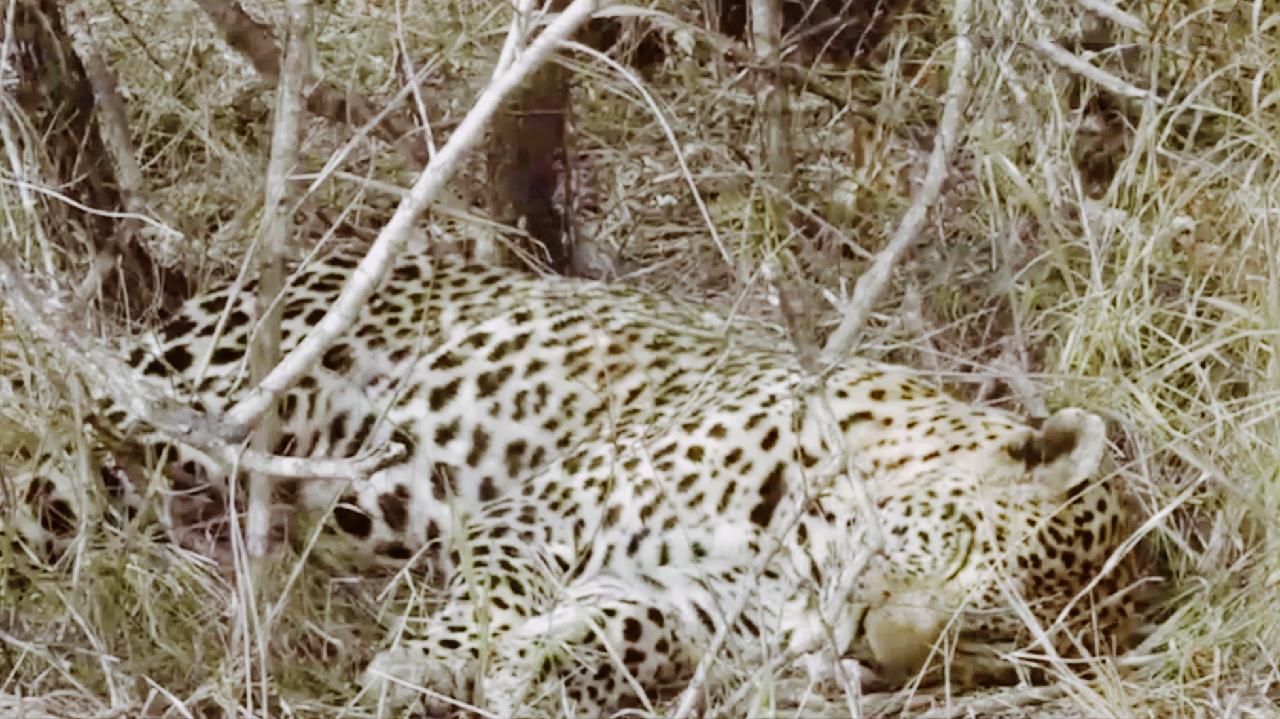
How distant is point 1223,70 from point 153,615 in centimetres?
224

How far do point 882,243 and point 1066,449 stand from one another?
1.22 meters

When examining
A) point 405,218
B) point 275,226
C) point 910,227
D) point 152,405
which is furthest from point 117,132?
point 910,227

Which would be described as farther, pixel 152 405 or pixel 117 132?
pixel 117 132

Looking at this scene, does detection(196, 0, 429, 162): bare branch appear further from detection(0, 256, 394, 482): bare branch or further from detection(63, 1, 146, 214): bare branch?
detection(0, 256, 394, 482): bare branch

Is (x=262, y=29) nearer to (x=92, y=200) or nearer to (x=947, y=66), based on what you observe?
(x=92, y=200)

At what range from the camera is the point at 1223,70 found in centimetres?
420

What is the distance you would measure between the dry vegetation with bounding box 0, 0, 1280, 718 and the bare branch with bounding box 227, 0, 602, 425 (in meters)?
0.13

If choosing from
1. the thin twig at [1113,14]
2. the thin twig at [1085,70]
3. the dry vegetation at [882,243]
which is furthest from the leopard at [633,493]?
the thin twig at [1113,14]

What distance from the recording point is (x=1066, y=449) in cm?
354

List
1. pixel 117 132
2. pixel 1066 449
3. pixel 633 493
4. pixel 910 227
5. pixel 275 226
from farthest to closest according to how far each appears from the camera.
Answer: pixel 117 132 < pixel 633 493 < pixel 1066 449 < pixel 910 227 < pixel 275 226

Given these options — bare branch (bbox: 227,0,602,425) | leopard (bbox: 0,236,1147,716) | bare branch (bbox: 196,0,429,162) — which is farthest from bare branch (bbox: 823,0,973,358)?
bare branch (bbox: 196,0,429,162)

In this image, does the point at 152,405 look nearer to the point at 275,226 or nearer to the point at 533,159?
the point at 275,226

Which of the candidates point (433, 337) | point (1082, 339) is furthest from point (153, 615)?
point (1082, 339)

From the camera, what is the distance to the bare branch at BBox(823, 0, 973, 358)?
326 centimetres
